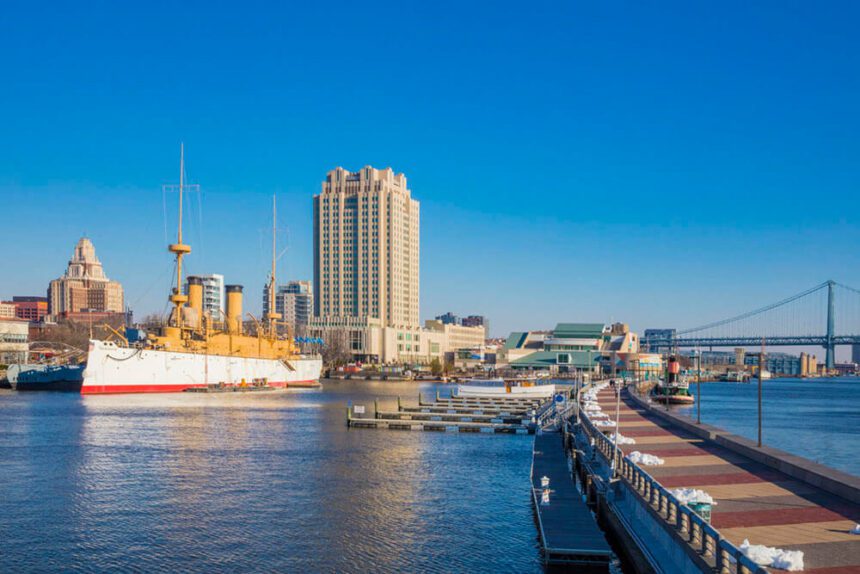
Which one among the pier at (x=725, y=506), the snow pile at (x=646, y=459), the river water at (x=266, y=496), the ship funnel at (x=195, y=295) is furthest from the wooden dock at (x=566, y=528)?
the ship funnel at (x=195, y=295)

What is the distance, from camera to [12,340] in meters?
188

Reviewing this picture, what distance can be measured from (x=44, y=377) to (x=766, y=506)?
132 metres

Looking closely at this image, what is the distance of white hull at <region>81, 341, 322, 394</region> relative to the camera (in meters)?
115

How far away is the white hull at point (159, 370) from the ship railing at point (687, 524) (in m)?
97.1

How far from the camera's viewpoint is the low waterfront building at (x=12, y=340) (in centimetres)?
17094

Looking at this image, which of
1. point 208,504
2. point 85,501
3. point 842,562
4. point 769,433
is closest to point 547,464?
point 208,504

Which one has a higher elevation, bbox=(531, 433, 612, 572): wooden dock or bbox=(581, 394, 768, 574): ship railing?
bbox=(581, 394, 768, 574): ship railing

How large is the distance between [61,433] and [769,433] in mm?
57954

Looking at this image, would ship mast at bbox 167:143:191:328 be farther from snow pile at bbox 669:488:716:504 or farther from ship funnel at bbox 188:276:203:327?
snow pile at bbox 669:488:716:504

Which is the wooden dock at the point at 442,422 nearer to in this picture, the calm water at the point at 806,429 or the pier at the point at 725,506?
the calm water at the point at 806,429

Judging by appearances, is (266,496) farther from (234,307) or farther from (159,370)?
(234,307)

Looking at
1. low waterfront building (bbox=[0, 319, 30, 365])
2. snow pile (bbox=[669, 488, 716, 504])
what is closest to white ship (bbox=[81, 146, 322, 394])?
low waterfront building (bbox=[0, 319, 30, 365])

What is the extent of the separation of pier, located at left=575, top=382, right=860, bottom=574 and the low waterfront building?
156548 mm

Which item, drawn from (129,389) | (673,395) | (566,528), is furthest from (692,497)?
(129,389)
